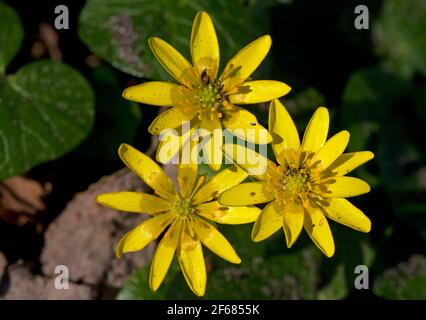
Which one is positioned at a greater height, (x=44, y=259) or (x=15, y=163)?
(x=15, y=163)

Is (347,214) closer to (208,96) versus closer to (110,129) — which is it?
(208,96)

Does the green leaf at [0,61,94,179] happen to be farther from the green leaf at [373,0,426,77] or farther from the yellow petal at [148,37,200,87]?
the green leaf at [373,0,426,77]

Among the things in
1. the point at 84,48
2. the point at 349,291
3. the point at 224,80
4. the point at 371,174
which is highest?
the point at 84,48

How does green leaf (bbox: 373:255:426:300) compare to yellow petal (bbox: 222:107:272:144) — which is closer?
yellow petal (bbox: 222:107:272:144)

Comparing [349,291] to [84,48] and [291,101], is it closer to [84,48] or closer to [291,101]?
[291,101]

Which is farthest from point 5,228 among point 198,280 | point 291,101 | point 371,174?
point 371,174

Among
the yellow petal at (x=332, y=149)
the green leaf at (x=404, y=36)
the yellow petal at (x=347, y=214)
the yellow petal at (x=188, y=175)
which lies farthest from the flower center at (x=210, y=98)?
the green leaf at (x=404, y=36)

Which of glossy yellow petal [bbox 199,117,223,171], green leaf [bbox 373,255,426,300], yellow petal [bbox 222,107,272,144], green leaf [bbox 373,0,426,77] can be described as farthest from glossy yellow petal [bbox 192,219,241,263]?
green leaf [bbox 373,0,426,77]
